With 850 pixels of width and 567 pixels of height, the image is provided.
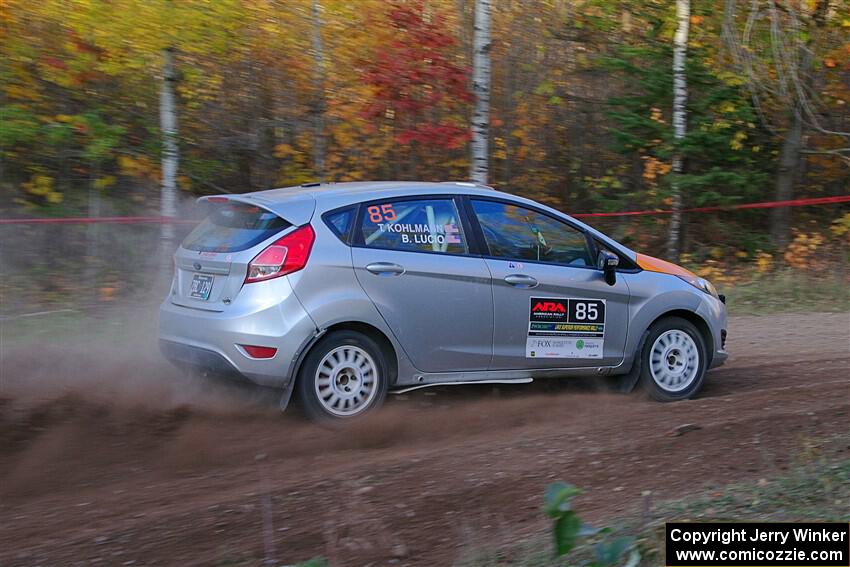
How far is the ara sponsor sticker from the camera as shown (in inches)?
289

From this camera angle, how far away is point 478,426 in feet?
22.6

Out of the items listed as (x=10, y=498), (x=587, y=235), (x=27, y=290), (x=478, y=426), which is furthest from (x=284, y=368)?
(x=27, y=290)

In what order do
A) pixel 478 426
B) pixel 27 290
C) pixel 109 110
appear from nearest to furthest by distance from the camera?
pixel 478 426
pixel 27 290
pixel 109 110

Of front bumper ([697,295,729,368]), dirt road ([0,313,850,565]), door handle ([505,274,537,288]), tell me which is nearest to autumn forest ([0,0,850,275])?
front bumper ([697,295,729,368])

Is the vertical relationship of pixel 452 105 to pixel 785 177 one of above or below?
above

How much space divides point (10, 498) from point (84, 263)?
7.17 metres

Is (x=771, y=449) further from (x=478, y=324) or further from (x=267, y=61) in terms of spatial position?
(x=267, y=61)

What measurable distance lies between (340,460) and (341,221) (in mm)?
1794

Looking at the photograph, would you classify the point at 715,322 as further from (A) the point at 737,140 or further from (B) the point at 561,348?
(A) the point at 737,140

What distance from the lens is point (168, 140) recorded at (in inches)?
518

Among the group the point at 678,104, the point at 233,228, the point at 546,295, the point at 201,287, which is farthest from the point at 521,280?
the point at 678,104

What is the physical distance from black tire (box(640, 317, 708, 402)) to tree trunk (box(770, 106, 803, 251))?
8.71 meters

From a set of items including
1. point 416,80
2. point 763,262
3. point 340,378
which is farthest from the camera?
point 763,262

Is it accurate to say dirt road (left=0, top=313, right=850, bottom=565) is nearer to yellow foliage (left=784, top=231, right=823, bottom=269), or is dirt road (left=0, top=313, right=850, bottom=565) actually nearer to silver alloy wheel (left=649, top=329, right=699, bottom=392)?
silver alloy wheel (left=649, top=329, right=699, bottom=392)
